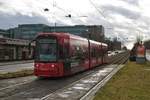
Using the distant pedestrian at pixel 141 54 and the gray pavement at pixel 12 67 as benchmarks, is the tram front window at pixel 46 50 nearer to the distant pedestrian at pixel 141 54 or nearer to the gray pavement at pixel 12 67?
the gray pavement at pixel 12 67

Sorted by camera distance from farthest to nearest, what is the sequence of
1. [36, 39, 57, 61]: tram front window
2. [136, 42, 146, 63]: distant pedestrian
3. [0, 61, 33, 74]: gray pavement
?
[136, 42, 146, 63]: distant pedestrian, [0, 61, 33, 74]: gray pavement, [36, 39, 57, 61]: tram front window

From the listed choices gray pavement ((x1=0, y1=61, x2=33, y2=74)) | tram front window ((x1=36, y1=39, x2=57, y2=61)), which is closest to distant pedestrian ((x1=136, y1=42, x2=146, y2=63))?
gray pavement ((x1=0, y1=61, x2=33, y2=74))

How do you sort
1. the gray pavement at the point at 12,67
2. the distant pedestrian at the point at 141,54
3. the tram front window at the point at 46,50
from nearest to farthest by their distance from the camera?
the tram front window at the point at 46,50 → the gray pavement at the point at 12,67 → the distant pedestrian at the point at 141,54

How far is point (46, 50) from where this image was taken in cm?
2366

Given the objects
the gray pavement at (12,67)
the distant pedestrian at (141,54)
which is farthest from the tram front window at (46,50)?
the distant pedestrian at (141,54)

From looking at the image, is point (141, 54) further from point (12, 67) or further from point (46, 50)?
point (46, 50)

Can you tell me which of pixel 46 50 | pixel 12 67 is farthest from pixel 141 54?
pixel 46 50

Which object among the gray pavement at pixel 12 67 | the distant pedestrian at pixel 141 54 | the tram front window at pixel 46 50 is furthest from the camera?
the distant pedestrian at pixel 141 54

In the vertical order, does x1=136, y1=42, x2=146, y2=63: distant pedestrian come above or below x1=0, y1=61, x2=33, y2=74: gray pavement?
above

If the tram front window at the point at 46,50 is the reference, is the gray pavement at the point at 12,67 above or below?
below

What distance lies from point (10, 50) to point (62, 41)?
44.0m

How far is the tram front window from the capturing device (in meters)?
23.5

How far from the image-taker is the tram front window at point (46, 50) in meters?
23.5

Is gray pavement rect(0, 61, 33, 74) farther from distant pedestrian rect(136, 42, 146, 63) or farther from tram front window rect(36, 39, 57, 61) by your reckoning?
distant pedestrian rect(136, 42, 146, 63)
